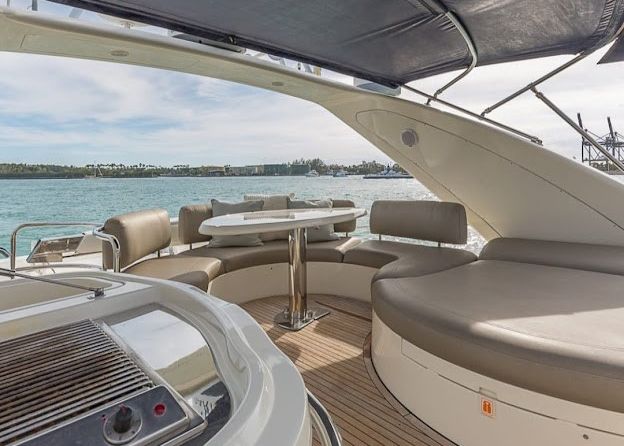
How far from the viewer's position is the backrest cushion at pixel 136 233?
2.52 m

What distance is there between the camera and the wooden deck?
5.23 ft

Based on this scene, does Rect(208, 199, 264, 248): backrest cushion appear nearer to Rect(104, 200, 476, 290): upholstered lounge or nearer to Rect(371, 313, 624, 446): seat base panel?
Rect(104, 200, 476, 290): upholstered lounge

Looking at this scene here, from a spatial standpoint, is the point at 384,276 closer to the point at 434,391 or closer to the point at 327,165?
the point at 434,391

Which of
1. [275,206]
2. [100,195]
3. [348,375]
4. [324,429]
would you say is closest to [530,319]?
[348,375]

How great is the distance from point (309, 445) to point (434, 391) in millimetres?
1239

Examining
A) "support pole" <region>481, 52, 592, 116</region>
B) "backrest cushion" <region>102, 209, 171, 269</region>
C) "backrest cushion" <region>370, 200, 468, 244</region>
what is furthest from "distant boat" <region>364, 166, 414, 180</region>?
"backrest cushion" <region>102, 209, 171, 269</region>

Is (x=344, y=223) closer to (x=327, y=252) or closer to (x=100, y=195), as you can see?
(x=327, y=252)

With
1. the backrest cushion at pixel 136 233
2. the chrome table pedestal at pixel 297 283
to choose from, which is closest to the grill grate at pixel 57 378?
the backrest cushion at pixel 136 233

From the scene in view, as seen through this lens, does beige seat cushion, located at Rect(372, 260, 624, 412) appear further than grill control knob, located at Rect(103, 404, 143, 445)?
Yes

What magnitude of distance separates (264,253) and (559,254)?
7.18ft

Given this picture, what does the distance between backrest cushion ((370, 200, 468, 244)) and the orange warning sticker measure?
6.08ft

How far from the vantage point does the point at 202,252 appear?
3252 mm

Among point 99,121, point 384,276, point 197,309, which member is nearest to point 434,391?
point 384,276

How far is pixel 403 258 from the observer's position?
2.75m
